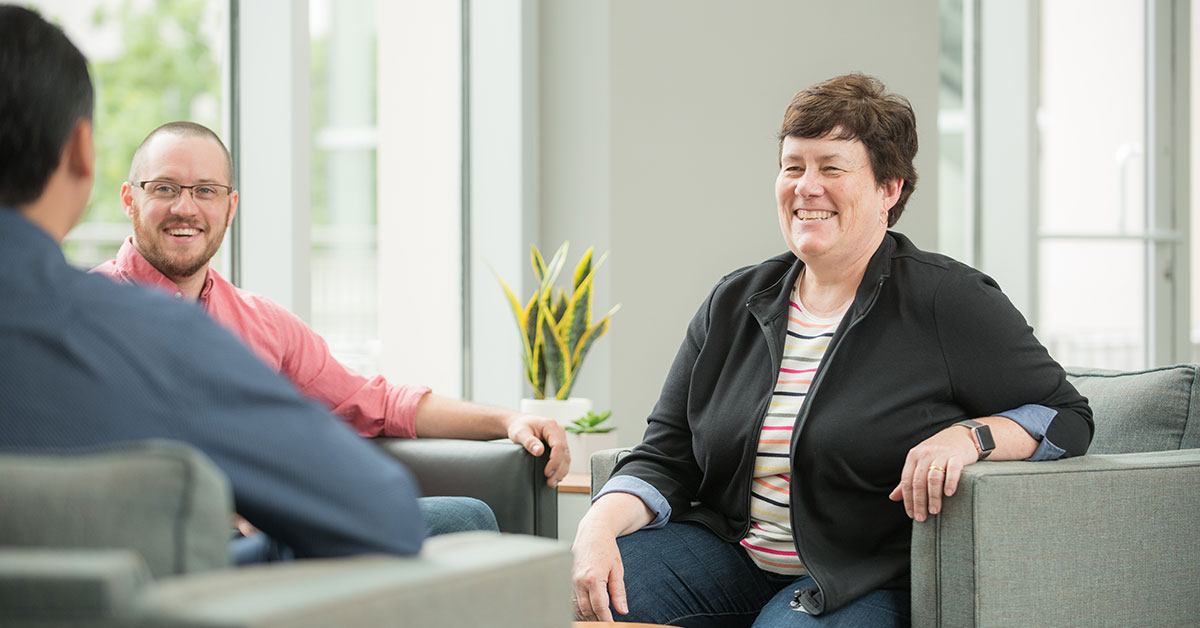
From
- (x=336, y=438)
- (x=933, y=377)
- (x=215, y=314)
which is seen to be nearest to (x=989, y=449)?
(x=933, y=377)

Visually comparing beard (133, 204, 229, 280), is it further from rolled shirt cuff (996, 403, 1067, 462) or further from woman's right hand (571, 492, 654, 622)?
rolled shirt cuff (996, 403, 1067, 462)

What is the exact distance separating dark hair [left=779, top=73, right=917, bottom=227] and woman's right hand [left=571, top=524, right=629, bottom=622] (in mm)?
793

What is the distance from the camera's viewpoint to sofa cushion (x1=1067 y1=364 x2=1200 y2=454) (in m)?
1.97

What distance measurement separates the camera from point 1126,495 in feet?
5.62

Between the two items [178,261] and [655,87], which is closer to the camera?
[178,261]

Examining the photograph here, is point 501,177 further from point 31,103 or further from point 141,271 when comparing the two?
point 31,103

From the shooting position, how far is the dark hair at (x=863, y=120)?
6.38 feet

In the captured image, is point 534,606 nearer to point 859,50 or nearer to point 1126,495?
point 1126,495

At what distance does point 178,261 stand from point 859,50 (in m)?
2.90

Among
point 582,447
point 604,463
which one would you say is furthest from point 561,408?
point 604,463

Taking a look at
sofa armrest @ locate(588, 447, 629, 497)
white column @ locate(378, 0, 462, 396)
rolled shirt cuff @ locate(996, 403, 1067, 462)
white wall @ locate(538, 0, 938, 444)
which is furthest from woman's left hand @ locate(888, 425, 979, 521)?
white column @ locate(378, 0, 462, 396)

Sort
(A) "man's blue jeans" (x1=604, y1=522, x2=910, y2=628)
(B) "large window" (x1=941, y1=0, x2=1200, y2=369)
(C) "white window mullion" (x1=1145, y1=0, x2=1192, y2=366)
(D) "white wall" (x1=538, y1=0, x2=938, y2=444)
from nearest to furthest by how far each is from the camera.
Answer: (A) "man's blue jeans" (x1=604, y1=522, x2=910, y2=628) < (D) "white wall" (x1=538, y1=0, x2=938, y2=444) < (B) "large window" (x1=941, y1=0, x2=1200, y2=369) < (C) "white window mullion" (x1=1145, y1=0, x2=1192, y2=366)

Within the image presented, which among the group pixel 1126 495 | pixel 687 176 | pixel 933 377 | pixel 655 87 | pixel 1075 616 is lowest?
pixel 1075 616

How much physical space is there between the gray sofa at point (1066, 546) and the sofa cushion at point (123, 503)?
3.70 feet
